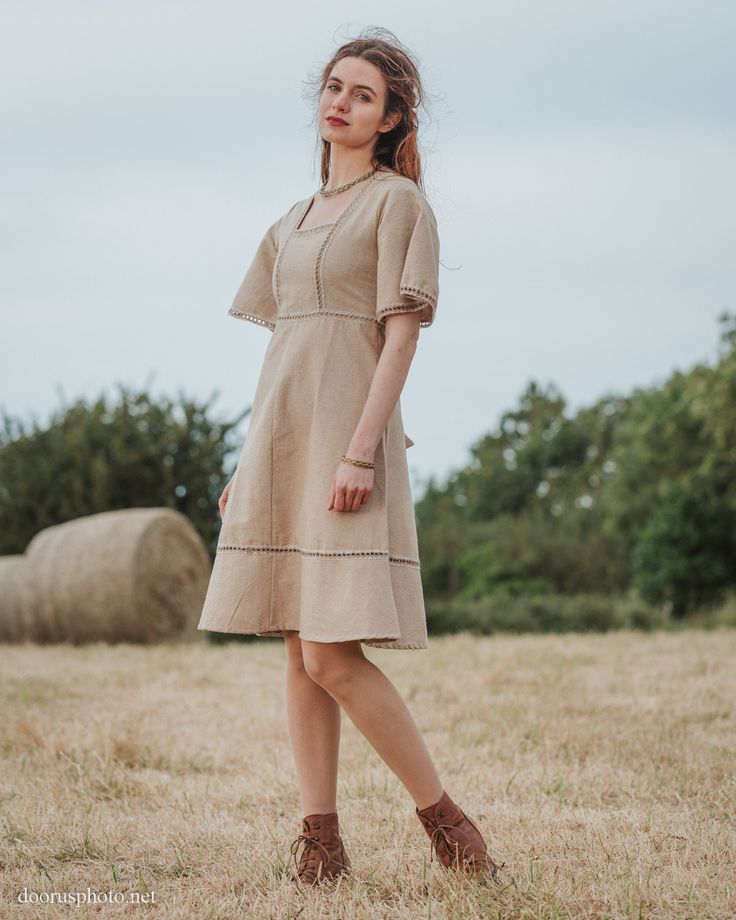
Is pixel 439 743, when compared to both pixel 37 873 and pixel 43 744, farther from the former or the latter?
pixel 37 873

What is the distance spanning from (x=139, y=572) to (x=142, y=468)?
2.58 meters

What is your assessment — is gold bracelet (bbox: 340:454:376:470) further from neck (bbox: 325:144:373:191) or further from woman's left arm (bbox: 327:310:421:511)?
neck (bbox: 325:144:373:191)

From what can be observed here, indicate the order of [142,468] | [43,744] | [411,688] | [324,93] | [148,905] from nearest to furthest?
[148,905] < [324,93] < [43,744] < [411,688] < [142,468]

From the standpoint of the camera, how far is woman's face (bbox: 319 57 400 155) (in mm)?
2896

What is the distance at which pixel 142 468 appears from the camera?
1237 centimetres

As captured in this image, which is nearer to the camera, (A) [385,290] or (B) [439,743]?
(A) [385,290]

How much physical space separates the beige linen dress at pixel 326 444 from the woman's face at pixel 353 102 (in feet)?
0.48

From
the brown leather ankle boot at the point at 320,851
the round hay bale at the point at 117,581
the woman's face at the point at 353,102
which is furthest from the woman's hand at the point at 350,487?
the round hay bale at the point at 117,581

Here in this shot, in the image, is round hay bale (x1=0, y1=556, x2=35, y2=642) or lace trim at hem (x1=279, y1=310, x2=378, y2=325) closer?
lace trim at hem (x1=279, y1=310, x2=378, y2=325)

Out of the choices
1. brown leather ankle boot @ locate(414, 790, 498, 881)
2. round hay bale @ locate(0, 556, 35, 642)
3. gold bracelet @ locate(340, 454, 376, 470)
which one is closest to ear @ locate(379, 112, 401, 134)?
gold bracelet @ locate(340, 454, 376, 470)

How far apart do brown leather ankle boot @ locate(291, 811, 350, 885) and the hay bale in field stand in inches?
293

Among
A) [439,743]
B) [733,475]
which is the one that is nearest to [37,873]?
[439,743]

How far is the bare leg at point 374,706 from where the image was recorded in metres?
2.65

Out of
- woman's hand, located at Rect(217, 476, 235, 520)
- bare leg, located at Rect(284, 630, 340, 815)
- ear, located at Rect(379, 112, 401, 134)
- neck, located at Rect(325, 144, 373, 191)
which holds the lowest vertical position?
bare leg, located at Rect(284, 630, 340, 815)
